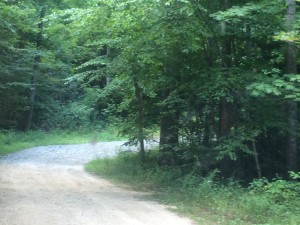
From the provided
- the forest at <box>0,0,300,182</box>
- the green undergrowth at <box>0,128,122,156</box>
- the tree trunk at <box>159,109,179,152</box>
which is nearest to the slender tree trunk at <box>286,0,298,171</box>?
the forest at <box>0,0,300,182</box>

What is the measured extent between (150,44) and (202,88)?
2.14 metres

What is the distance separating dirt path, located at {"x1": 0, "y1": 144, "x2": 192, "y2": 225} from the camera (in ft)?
28.9

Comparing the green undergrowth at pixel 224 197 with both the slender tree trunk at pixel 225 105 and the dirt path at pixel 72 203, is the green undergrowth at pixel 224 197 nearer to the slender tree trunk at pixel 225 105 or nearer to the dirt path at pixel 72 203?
the dirt path at pixel 72 203

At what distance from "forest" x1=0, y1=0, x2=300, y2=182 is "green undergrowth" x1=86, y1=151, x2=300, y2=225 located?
98 cm

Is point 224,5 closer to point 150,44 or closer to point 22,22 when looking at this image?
point 150,44

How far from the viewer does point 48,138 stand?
32.9 meters

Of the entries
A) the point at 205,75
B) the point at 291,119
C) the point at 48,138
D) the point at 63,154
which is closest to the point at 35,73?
the point at 48,138

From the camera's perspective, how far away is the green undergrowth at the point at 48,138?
29.0 m

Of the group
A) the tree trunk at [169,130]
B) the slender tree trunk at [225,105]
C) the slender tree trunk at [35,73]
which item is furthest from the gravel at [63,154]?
the slender tree trunk at [35,73]

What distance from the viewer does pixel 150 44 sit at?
44.7ft

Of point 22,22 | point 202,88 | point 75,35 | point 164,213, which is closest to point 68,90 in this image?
point 22,22

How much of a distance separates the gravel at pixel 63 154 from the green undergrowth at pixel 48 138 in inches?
67.5

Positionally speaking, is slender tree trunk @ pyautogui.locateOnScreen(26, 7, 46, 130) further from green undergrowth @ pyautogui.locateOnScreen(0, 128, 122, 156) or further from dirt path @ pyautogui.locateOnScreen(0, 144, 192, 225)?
dirt path @ pyautogui.locateOnScreen(0, 144, 192, 225)

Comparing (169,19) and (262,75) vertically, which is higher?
(169,19)
